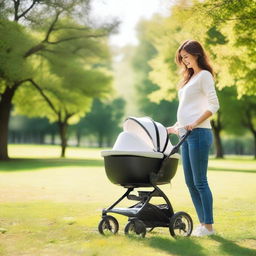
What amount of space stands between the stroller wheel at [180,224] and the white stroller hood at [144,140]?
67 centimetres

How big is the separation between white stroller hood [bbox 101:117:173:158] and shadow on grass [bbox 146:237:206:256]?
0.85 m

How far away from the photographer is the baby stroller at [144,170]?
5.36 meters

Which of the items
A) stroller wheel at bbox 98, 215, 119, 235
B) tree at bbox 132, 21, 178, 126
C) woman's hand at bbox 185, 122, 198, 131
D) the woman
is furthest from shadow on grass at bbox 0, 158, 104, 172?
tree at bbox 132, 21, 178, 126

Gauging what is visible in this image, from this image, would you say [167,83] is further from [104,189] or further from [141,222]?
[141,222]

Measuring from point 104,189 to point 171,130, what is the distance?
18.2ft

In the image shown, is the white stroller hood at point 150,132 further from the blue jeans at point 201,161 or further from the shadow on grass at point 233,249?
the shadow on grass at point 233,249

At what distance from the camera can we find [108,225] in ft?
18.5

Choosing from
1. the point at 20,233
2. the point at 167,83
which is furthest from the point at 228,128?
the point at 20,233

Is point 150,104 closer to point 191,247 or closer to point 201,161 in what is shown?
point 201,161

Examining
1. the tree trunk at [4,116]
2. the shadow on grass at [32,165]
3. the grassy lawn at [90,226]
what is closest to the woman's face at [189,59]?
the grassy lawn at [90,226]

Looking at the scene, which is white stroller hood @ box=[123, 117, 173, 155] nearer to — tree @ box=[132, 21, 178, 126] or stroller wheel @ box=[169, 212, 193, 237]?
stroller wheel @ box=[169, 212, 193, 237]

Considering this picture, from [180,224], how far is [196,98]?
134 centimetres

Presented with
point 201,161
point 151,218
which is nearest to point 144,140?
point 201,161

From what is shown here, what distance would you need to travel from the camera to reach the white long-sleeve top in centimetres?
548
